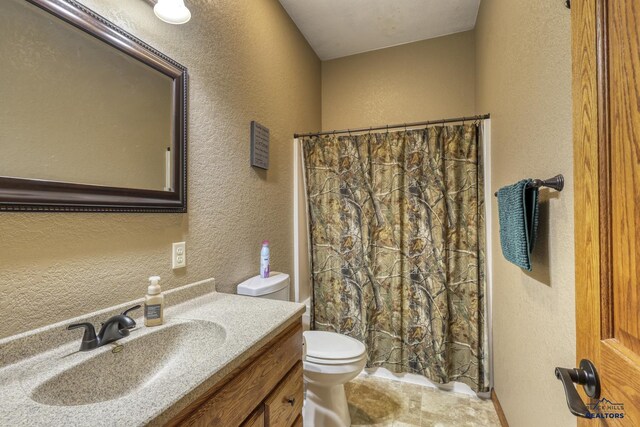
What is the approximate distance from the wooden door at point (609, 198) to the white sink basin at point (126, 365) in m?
0.87

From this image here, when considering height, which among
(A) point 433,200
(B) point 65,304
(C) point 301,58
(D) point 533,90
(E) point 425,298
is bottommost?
(E) point 425,298

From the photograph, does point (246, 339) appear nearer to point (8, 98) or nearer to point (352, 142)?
point (8, 98)

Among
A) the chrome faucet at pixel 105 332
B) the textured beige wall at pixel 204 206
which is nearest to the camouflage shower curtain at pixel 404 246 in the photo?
the textured beige wall at pixel 204 206

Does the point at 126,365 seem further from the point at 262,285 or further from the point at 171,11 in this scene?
the point at 171,11

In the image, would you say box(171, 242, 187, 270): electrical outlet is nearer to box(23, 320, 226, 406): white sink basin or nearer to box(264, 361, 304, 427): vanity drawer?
box(23, 320, 226, 406): white sink basin

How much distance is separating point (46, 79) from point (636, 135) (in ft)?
4.44

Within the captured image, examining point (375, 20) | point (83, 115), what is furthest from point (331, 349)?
point (375, 20)

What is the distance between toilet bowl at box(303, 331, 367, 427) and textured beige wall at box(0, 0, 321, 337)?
581 millimetres

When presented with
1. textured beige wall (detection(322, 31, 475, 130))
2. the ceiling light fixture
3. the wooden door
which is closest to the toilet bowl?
the wooden door

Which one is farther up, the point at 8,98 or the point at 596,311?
the point at 8,98

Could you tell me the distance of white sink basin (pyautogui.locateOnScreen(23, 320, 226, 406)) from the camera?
2.17 feet

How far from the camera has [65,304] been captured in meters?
0.81

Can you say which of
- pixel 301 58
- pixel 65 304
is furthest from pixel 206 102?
pixel 301 58

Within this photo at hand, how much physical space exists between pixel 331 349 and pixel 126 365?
3.22ft
